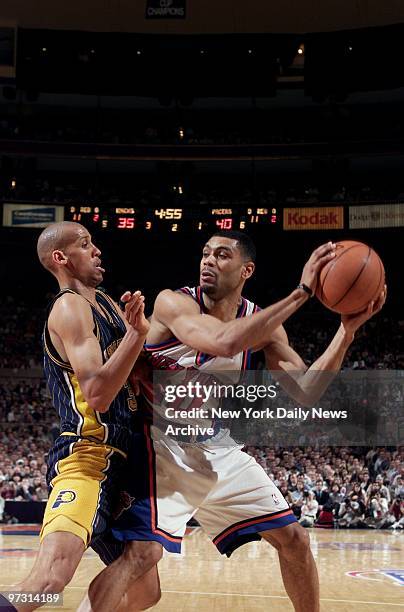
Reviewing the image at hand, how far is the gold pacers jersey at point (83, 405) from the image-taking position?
3799 mm

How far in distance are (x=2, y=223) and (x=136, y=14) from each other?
6800 millimetres

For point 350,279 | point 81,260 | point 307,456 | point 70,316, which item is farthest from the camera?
point 307,456

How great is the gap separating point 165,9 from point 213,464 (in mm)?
16016

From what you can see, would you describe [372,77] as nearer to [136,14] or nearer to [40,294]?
[136,14]

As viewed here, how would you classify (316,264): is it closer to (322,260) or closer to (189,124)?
(322,260)

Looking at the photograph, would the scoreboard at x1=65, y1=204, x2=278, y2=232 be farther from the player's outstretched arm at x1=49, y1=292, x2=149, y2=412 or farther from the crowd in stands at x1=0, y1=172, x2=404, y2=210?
the player's outstretched arm at x1=49, y1=292, x2=149, y2=412

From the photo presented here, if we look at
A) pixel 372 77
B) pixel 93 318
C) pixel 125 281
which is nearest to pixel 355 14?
pixel 372 77

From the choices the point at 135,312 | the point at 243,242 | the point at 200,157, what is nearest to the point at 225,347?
the point at 135,312

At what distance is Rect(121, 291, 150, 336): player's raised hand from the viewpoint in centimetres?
347

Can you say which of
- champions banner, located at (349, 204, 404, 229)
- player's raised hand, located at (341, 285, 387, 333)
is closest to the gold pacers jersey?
player's raised hand, located at (341, 285, 387, 333)

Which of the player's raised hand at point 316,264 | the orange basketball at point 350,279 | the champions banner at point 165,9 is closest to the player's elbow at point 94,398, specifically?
the player's raised hand at point 316,264

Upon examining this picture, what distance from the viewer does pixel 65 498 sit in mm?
3598

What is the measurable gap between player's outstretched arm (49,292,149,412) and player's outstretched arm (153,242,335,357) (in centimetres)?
44

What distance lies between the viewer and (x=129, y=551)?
12.5 ft
